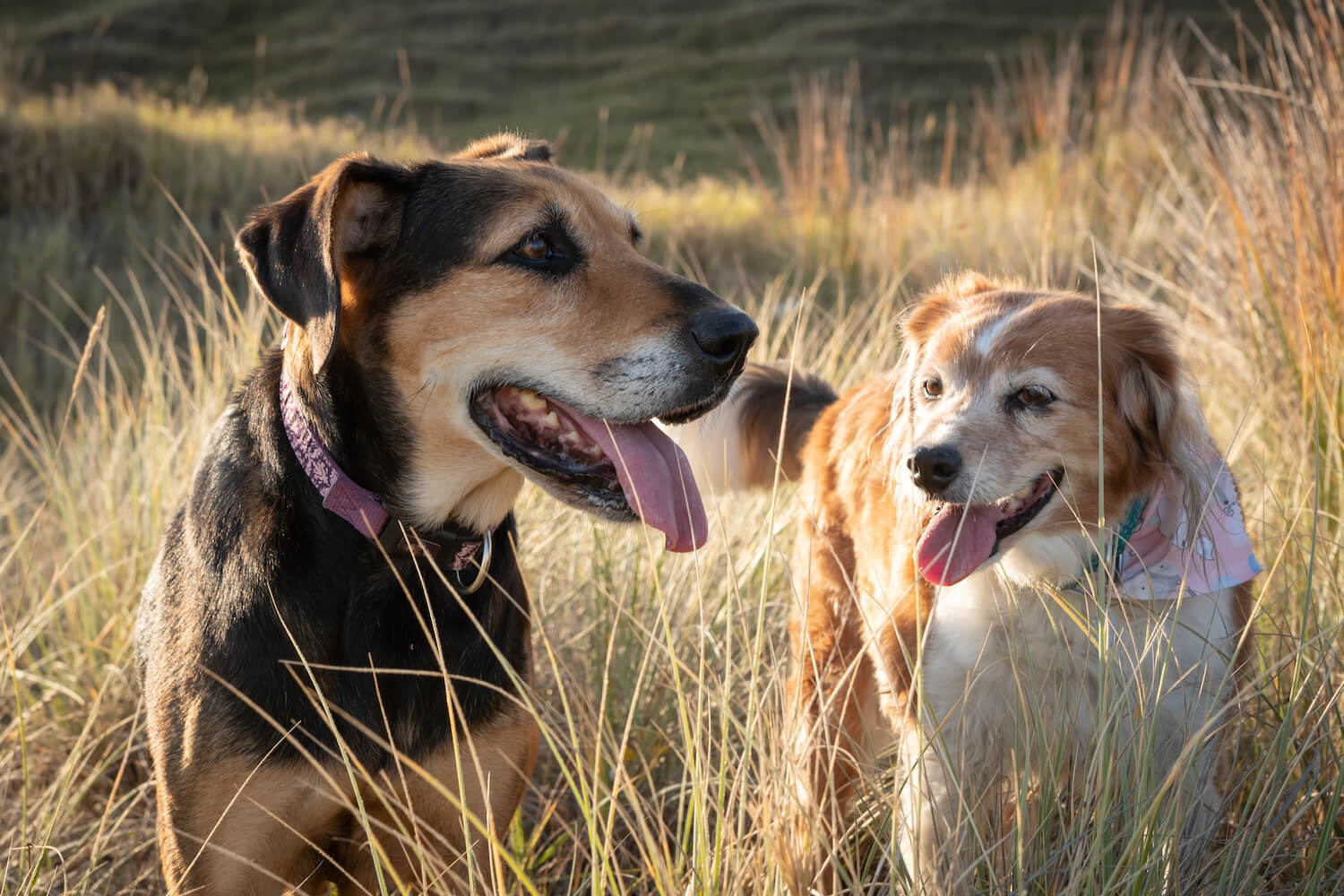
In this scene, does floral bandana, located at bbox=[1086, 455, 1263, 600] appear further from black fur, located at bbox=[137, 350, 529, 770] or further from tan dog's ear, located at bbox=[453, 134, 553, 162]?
tan dog's ear, located at bbox=[453, 134, 553, 162]

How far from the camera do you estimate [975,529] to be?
2.53m

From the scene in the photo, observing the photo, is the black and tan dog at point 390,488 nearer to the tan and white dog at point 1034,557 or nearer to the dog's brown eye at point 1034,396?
the tan and white dog at point 1034,557

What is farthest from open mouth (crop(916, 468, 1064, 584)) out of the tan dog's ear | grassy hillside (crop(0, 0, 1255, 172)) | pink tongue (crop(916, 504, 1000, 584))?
grassy hillside (crop(0, 0, 1255, 172))

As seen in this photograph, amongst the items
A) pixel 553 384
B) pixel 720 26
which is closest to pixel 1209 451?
pixel 553 384

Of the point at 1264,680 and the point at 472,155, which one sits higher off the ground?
the point at 472,155

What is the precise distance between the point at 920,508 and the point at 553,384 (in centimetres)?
95

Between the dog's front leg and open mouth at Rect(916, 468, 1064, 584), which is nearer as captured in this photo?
the dog's front leg

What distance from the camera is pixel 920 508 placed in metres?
2.64

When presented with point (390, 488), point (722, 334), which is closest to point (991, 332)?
point (722, 334)

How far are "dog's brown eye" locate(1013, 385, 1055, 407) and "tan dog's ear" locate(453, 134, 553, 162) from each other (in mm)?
1467

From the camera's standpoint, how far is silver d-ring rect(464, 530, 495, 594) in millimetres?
2268

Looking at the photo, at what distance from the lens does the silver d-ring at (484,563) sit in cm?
227

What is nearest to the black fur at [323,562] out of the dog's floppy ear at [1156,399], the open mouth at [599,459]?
the open mouth at [599,459]

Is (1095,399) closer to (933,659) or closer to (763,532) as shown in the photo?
(933,659)
